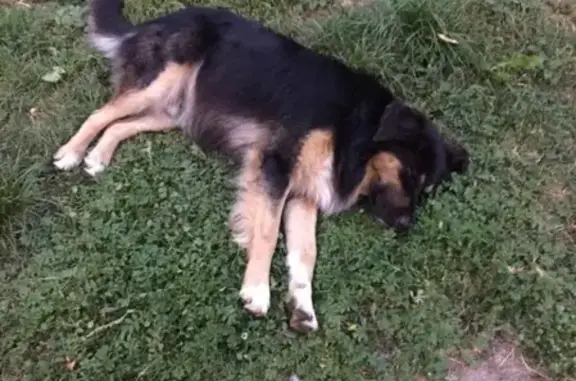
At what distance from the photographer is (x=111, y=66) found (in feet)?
18.5

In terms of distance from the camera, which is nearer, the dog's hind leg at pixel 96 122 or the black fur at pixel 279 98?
the black fur at pixel 279 98

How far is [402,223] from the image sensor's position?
480 cm

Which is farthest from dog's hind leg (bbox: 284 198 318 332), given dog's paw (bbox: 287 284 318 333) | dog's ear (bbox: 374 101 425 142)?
dog's ear (bbox: 374 101 425 142)

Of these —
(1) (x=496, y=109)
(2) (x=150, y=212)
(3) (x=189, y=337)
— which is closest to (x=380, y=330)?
(3) (x=189, y=337)

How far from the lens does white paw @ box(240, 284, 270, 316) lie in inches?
173

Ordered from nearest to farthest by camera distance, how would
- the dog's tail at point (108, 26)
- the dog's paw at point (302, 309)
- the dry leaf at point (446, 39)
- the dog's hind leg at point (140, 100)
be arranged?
the dog's paw at point (302, 309)
the dog's hind leg at point (140, 100)
the dog's tail at point (108, 26)
the dry leaf at point (446, 39)

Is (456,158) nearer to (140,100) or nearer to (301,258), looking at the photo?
(301,258)

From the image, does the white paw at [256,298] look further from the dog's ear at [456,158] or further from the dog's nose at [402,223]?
the dog's ear at [456,158]

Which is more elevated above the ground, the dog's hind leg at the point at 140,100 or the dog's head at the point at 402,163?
the dog's head at the point at 402,163

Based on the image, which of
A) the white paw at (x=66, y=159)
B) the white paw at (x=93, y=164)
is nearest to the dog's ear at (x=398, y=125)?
the white paw at (x=93, y=164)

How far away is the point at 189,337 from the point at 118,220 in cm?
97

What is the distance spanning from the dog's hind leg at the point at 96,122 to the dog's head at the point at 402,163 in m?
1.76

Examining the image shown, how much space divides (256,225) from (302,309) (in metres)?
0.64

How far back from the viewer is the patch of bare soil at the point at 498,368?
4.37 m
